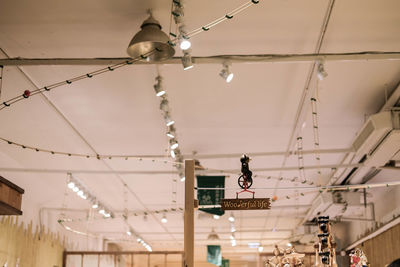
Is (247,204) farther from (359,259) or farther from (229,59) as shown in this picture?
(229,59)

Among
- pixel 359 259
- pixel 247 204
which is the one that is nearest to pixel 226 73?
pixel 247 204

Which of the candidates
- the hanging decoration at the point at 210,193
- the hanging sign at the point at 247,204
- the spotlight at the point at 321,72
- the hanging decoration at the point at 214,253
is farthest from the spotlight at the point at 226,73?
the hanging decoration at the point at 214,253

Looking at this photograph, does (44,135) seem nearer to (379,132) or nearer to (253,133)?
(253,133)

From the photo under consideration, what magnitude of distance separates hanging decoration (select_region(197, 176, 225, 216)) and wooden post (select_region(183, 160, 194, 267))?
15.1ft

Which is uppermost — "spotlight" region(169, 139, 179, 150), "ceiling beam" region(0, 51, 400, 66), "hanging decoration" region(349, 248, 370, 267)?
"ceiling beam" region(0, 51, 400, 66)

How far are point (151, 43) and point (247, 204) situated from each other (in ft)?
5.68

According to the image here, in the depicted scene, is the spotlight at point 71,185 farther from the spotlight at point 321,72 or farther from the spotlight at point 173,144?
the spotlight at point 321,72

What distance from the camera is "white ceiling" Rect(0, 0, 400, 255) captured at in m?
4.97

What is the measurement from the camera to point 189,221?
3586mm

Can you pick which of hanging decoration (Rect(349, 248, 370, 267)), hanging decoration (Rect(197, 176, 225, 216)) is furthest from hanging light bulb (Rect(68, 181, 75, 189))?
hanging decoration (Rect(349, 248, 370, 267))

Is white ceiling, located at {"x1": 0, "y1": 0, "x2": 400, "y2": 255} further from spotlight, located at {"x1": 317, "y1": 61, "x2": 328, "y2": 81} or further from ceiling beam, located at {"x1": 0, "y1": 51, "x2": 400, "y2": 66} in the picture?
spotlight, located at {"x1": 317, "y1": 61, "x2": 328, "y2": 81}

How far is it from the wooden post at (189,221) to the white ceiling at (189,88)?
1814 millimetres

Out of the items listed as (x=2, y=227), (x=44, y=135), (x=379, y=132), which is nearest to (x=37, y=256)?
(x=2, y=227)

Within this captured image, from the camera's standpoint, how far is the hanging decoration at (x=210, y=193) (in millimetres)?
8383
